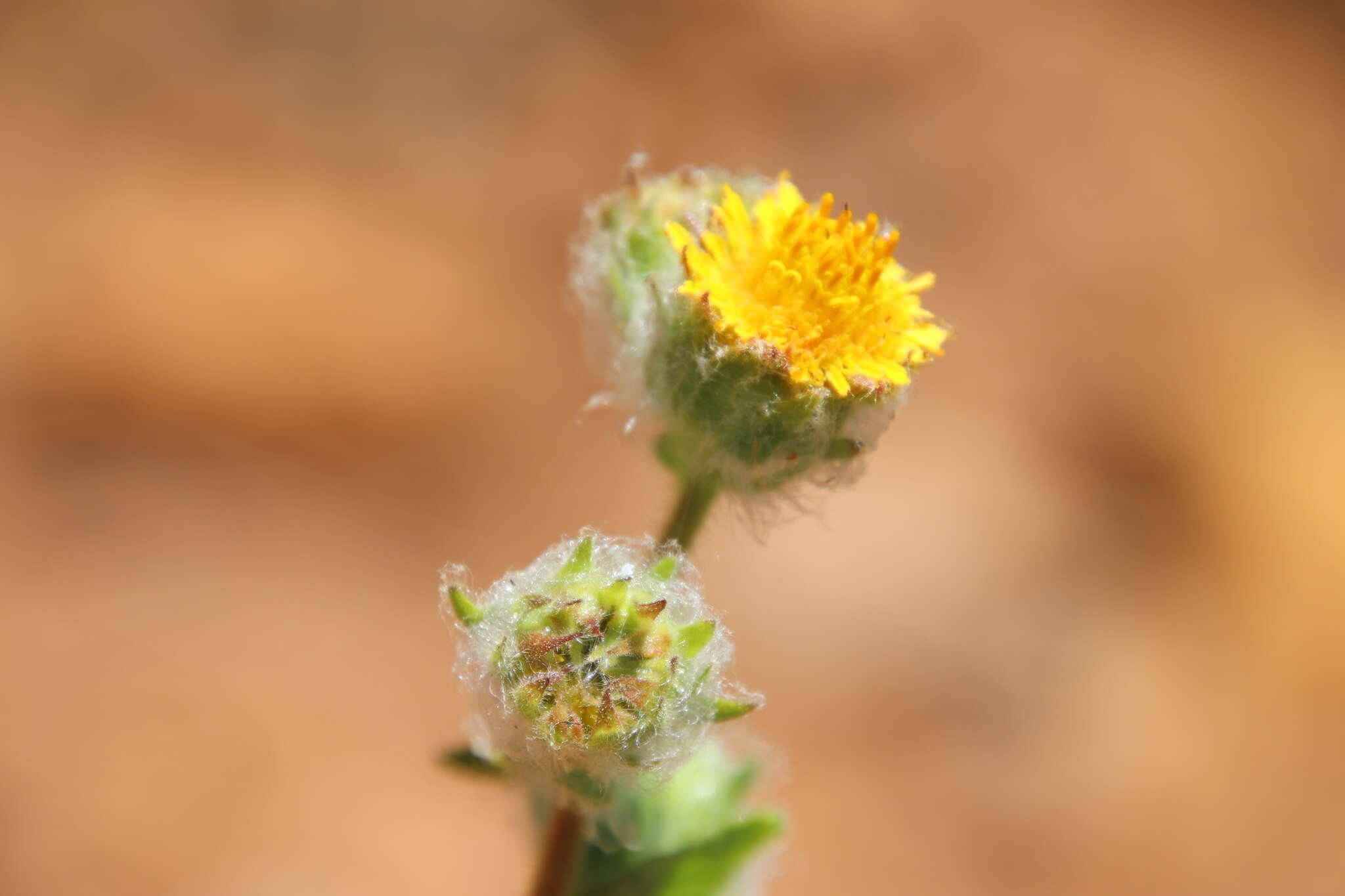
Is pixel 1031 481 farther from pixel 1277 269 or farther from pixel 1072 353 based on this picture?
pixel 1277 269

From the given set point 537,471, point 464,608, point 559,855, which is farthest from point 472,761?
point 537,471

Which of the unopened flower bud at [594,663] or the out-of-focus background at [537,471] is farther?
the out-of-focus background at [537,471]

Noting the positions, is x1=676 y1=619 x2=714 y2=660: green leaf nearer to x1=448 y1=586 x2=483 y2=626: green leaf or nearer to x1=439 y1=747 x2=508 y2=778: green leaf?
x1=448 y1=586 x2=483 y2=626: green leaf

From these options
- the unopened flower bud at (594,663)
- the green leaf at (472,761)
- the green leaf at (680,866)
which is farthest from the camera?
the green leaf at (680,866)

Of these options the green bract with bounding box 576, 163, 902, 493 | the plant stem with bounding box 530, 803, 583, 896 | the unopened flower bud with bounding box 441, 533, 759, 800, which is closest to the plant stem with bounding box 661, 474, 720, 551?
the green bract with bounding box 576, 163, 902, 493

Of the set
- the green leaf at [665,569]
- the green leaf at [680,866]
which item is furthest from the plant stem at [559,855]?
the green leaf at [665,569]

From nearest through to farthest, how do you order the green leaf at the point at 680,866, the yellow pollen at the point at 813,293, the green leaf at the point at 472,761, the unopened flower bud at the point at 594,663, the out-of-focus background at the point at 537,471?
the unopened flower bud at the point at 594,663 < the yellow pollen at the point at 813,293 < the green leaf at the point at 472,761 < the green leaf at the point at 680,866 < the out-of-focus background at the point at 537,471

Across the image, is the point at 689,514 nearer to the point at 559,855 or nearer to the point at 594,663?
the point at 594,663

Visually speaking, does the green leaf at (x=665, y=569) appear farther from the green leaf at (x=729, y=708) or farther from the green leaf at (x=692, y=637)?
the green leaf at (x=729, y=708)
